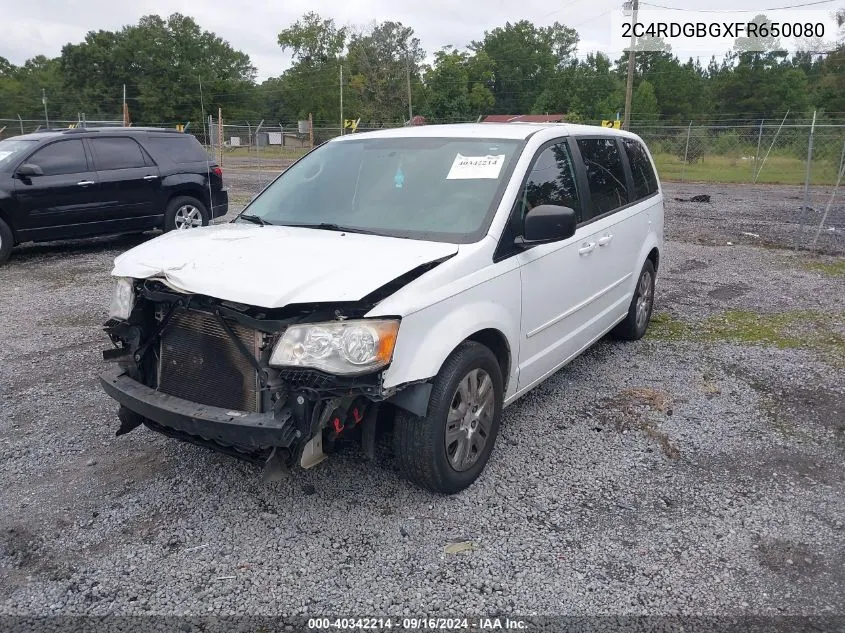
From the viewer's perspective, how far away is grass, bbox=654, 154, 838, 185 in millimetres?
24312

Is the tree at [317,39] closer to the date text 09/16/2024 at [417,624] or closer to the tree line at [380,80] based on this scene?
the tree line at [380,80]

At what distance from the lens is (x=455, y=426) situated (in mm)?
3449

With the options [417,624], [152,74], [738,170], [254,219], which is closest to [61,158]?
[254,219]

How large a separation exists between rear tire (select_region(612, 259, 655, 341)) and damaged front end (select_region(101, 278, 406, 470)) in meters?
3.55

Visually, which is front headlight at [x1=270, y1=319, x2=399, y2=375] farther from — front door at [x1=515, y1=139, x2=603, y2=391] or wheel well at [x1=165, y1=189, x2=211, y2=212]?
wheel well at [x1=165, y1=189, x2=211, y2=212]

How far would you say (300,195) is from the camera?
4.49 m

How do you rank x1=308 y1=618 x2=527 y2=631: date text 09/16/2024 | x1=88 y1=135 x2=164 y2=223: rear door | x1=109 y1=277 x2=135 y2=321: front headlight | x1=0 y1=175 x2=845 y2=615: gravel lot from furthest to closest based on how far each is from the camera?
1. x1=88 y1=135 x2=164 y2=223: rear door
2. x1=109 y1=277 x2=135 y2=321: front headlight
3. x1=0 y1=175 x2=845 y2=615: gravel lot
4. x1=308 y1=618 x2=527 y2=631: date text 09/16/2024

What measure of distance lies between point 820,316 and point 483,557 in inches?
230

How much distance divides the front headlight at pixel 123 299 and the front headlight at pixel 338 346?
39.1 inches

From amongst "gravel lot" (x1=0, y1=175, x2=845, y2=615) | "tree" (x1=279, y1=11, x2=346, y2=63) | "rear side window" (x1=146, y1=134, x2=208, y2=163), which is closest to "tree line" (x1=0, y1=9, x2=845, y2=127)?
"tree" (x1=279, y1=11, x2=346, y2=63)

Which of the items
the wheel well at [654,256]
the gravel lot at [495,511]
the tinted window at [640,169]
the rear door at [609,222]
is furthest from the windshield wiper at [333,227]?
the wheel well at [654,256]

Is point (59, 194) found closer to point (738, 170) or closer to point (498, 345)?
point (498, 345)

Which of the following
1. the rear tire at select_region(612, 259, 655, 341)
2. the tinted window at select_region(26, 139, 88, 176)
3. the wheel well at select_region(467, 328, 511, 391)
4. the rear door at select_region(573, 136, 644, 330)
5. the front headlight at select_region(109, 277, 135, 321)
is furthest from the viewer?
the tinted window at select_region(26, 139, 88, 176)

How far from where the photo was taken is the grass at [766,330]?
6.30 metres
